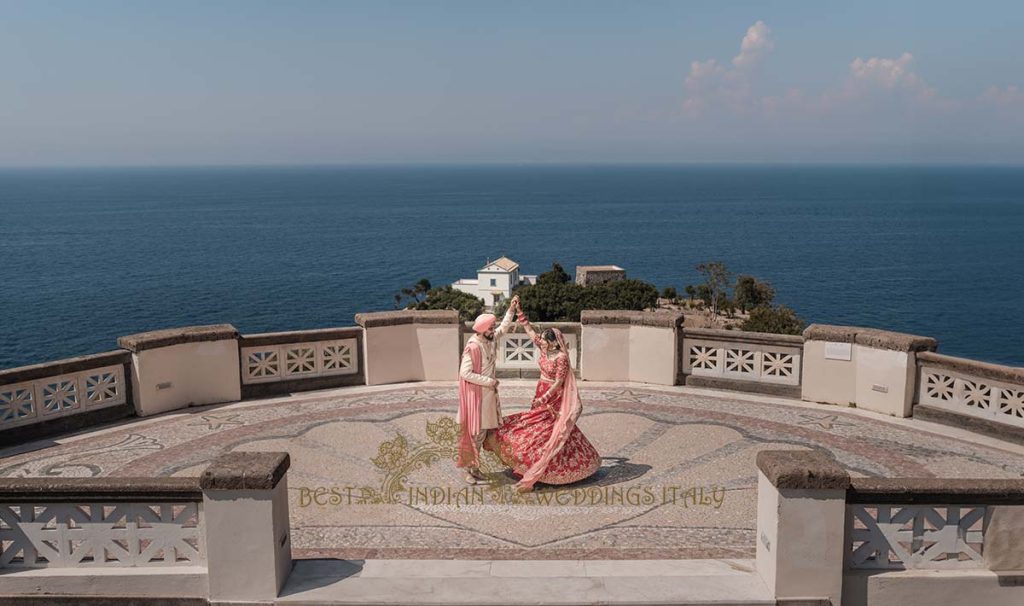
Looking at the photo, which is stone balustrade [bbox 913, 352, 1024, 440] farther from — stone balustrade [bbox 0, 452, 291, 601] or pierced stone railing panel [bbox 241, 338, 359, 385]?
stone balustrade [bbox 0, 452, 291, 601]

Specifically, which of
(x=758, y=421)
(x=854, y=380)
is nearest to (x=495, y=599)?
(x=758, y=421)

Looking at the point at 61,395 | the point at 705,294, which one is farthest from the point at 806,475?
the point at 705,294

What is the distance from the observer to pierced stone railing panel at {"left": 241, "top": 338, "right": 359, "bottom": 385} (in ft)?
45.8

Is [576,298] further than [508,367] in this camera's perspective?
Yes

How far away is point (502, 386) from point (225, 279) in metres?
110

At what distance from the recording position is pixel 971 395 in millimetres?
12039

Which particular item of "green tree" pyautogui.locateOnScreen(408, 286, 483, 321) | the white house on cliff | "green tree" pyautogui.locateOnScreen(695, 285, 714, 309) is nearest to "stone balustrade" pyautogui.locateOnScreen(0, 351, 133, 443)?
"green tree" pyautogui.locateOnScreen(408, 286, 483, 321)

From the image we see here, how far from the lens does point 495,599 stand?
252 inches

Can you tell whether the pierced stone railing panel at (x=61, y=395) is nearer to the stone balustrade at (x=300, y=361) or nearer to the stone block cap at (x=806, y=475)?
the stone balustrade at (x=300, y=361)

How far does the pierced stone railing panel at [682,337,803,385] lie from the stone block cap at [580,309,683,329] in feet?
1.43

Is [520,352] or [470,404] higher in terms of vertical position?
[470,404]

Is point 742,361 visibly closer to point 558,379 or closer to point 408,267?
point 558,379

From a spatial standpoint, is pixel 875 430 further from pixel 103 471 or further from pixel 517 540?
pixel 103 471

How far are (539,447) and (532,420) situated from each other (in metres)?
0.31
